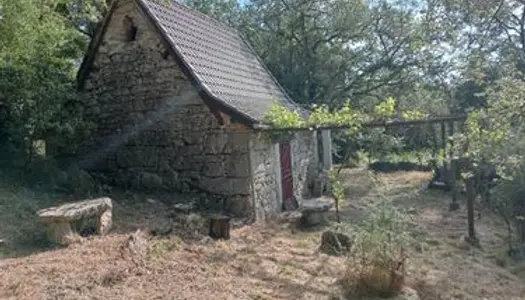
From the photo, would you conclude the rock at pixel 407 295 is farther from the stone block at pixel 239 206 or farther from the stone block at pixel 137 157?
the stone block at pixel 137 157

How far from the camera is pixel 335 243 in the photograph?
764cm

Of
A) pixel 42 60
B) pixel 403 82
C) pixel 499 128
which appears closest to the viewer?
pixel 499 128

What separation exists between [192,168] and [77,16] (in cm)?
578

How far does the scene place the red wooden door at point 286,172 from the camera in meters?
11.5

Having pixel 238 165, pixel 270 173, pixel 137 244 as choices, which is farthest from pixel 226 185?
pixel 137 244

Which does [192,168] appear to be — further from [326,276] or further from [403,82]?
[403,82]

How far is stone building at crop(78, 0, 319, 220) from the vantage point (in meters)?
9.39

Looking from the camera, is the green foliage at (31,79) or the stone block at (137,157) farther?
the stone block at (137,157)

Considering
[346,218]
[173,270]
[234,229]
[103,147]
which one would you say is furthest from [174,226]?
[346,218]

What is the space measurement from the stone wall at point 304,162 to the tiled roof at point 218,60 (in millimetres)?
1242

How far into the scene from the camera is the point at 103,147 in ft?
35.8

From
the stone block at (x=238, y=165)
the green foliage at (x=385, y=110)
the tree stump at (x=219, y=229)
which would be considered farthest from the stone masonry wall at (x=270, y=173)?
the green foliage at (x=385, y=110)

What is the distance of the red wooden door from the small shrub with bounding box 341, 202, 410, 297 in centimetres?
552

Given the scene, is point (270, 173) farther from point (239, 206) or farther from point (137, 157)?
point (137, 157)
